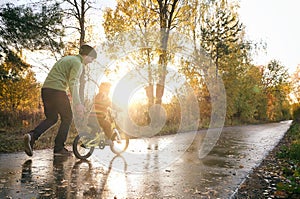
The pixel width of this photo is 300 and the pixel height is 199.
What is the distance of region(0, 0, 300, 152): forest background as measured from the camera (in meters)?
10.7

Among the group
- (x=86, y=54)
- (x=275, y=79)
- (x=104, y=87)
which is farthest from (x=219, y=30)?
(x=275, y=79)

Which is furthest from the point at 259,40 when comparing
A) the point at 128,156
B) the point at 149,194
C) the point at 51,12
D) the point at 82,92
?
the point at 149,194

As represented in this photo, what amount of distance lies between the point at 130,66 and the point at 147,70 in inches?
39.3

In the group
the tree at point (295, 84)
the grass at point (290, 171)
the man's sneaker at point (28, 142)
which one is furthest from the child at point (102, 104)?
the tree at point (295, 84)

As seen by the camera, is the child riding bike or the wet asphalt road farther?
the child riding bike

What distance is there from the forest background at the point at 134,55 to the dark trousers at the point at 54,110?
1.97 metres

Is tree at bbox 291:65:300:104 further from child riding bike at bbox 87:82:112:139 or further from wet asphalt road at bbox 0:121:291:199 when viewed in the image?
→ child riding bike at bbox 87:82:112:139

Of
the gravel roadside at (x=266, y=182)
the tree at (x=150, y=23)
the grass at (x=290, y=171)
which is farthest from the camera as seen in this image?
the tree at (x=150, y=23)

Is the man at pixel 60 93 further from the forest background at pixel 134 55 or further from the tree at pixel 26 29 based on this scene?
the tree at pixel 26 29

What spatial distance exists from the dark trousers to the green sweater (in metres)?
0.13

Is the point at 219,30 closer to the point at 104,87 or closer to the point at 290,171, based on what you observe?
the point at 104,87

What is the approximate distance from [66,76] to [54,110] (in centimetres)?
68

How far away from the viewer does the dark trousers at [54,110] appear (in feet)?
18.6

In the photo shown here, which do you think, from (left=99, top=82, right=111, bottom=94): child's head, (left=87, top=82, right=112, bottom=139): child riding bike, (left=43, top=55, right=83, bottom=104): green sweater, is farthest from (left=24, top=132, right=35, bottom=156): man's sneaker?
(left=99, top=82, right=111, bottom=94): child's head
